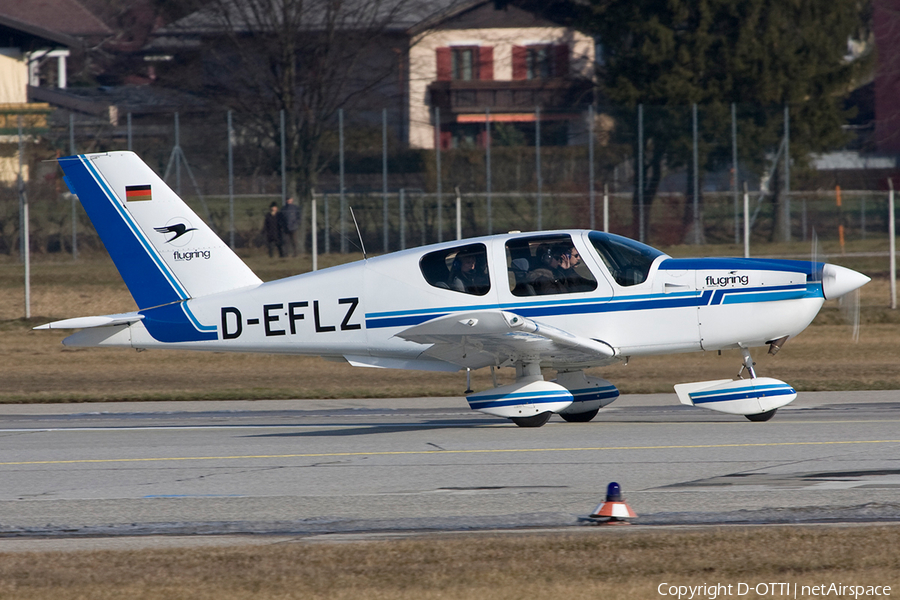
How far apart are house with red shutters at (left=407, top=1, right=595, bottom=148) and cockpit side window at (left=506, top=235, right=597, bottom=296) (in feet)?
83.5

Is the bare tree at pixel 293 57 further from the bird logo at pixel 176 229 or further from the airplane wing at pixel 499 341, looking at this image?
the airplane wing at pixel 499 341

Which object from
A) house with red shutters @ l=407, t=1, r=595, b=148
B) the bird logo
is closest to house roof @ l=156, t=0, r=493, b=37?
house with red shutters @ l=407, t=1, r=595, b=148

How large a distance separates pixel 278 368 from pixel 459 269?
7923 mm

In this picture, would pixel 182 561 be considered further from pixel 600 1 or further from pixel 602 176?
pixel 600 1

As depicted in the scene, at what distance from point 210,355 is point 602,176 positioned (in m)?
14.1

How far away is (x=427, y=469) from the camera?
31.0 ft

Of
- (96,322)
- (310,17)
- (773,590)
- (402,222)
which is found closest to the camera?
(773,590)

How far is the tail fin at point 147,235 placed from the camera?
1245 centimetres

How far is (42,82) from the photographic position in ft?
210

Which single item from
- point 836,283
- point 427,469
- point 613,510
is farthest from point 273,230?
point 613,510

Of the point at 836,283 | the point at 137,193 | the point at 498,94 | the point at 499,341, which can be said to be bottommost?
the point at 499,341

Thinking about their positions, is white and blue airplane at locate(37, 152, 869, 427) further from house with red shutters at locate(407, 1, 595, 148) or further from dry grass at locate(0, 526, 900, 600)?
house with red shutters at locate(407, 1, 595, 148)

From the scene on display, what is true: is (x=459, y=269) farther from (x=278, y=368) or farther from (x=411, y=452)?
(x=278, y=368)

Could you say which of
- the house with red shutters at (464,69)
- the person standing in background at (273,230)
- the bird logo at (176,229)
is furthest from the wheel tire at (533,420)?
the house with red shutters at (464,69)
